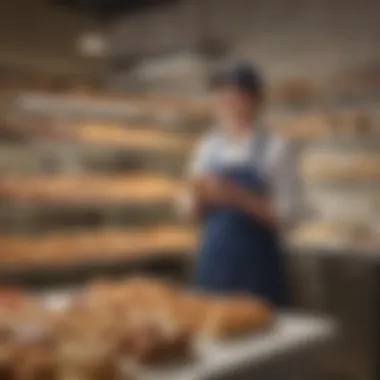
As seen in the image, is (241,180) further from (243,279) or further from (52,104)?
(52,104)

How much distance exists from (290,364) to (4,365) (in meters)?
0.58

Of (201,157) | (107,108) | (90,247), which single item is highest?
(107,108)

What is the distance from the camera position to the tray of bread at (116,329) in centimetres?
114

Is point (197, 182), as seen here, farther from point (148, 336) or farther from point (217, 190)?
point (148, 336)

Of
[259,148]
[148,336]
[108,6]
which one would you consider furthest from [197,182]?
[148,336]

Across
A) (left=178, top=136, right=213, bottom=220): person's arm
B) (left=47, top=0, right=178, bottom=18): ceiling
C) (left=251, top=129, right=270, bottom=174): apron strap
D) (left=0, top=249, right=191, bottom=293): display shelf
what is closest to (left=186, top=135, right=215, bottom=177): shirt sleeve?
(left=178, top=136, right=213, bottom=220): person's arm

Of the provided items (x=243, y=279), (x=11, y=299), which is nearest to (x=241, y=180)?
(x=243, y=279)

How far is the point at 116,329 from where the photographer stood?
4.41ft

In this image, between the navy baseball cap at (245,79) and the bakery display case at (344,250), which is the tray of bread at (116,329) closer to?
the bakery display case at (344,250)

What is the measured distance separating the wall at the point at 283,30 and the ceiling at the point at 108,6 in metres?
0.02

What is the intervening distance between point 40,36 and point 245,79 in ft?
1.64

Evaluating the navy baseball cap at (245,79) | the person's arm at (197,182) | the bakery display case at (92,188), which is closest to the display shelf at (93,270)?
the bakery display case at (92,188)

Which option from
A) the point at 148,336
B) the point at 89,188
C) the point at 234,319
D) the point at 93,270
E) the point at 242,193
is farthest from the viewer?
the point at 89,188

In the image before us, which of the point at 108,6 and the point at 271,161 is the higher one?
the point at 108,6
